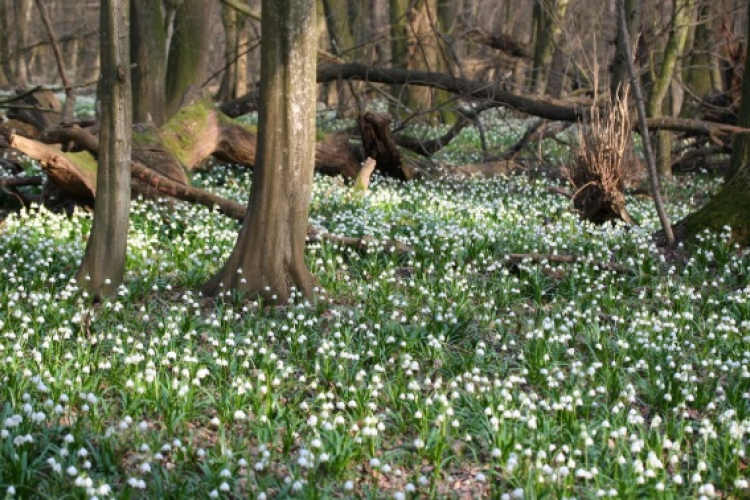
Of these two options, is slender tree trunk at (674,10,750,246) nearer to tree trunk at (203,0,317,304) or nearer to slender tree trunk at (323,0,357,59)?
tree trunk at (203,0,317,304)

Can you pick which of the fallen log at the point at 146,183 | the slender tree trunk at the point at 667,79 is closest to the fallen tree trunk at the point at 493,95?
the slender tree trunk at the point at 667,79

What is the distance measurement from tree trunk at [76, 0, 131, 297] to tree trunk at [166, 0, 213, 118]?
8911 millimetres

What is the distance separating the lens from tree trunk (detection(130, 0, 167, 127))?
555 inches

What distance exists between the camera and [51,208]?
10.6 m

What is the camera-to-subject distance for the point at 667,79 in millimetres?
14242

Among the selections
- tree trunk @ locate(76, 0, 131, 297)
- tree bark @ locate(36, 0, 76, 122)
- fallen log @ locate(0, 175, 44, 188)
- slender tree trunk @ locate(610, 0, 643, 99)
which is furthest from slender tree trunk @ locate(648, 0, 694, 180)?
tree trunk @ locate(76, 0, 131, 297)

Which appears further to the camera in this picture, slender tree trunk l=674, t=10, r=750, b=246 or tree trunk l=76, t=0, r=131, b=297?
slender tree trunk l=674, t=10, r=750, b=246

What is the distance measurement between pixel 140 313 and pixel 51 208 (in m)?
4.20

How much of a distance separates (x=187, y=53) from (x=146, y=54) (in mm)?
2189

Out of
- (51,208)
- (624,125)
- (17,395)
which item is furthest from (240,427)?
(624,125)

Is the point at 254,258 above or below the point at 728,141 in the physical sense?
below

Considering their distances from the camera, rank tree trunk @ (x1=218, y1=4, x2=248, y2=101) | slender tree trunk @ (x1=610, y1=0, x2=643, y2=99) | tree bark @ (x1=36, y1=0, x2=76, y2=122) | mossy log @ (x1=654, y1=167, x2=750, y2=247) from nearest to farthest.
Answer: mossy log @ (x1=654, y1=167, x2=750, y2=247) → tree bark @ (x1=36, y1=0, x2=76, y2=122) → slender tree trunk @ (x1=610, y1=0, x2=643, y2=99) → tree trunk @ (x1=218, y1=4, x2=248, y2=101)

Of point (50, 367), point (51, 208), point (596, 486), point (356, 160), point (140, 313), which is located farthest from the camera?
point (356, 160)

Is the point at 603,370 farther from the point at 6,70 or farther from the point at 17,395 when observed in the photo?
the point at 6,70
